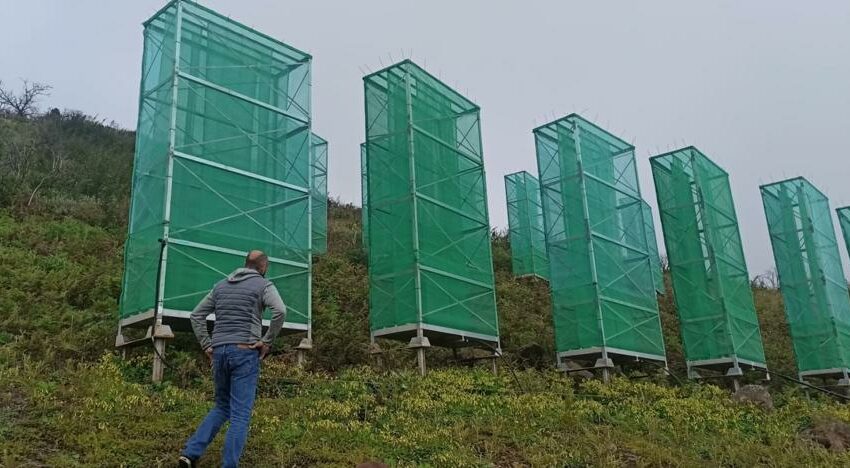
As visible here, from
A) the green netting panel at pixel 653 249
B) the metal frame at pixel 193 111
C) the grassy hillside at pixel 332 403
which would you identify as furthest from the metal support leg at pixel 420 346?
the green netting panel at pixel 653 249

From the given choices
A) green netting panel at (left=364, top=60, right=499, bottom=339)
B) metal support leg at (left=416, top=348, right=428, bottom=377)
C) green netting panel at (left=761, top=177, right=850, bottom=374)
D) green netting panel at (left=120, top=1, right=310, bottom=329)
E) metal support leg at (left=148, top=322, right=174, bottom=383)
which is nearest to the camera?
metal support leg at (left=148, top=322, right=174, bottom=383)

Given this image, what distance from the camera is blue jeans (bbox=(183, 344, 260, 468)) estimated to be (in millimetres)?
6070

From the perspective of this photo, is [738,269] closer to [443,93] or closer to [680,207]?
[680,207]

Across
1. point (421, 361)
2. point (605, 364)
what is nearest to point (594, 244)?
point (605, 364)

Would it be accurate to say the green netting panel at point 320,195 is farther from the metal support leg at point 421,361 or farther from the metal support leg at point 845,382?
the metal support leg at point 845,382

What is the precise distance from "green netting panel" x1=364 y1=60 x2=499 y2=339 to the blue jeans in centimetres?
729

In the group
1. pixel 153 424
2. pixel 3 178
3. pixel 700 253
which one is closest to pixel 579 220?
pixel 700 253

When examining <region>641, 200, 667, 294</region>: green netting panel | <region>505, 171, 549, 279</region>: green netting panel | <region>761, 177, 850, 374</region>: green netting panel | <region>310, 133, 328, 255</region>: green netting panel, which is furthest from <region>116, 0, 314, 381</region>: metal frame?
<region>761, 177, 850, 374</region>: green netting panel

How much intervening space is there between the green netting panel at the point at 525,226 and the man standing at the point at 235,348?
58.0ft

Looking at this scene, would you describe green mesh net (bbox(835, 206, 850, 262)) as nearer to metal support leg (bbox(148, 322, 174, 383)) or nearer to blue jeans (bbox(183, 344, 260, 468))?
metal support leg (bbox(148, 322, 174, 383))

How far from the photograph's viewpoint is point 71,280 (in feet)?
44.4

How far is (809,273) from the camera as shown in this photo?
22297 mm

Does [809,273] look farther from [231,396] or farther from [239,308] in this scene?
[231,396]

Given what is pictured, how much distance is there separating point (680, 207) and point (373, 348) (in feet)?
34.1
